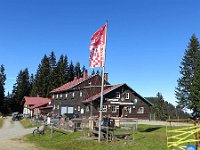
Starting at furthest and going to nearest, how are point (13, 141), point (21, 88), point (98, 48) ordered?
1. point (21, 88)
2. point (13, 141)
3. point (98, 48)

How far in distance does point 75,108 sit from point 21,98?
5073cm

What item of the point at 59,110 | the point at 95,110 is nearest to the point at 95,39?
the point at 95,110

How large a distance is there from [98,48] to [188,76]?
46.3 m

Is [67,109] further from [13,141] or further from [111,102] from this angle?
[13,141]

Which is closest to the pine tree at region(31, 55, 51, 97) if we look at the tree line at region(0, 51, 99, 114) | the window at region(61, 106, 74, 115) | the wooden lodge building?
the tree line at region(0, 51, 99, 114)

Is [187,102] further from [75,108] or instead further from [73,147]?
[73,147]

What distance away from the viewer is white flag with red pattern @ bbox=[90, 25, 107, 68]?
22.7 metres

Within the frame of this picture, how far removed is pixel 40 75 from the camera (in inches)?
4080

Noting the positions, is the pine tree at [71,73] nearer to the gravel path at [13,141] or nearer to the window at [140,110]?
the window at [140,110]

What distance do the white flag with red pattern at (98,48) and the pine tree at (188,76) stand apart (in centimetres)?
3996

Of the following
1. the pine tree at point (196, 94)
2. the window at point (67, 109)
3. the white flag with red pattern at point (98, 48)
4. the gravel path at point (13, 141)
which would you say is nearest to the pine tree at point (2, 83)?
the window at point (67, 109)

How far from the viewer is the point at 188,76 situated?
65562 millimetres

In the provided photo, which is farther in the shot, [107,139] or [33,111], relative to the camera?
[33,111]

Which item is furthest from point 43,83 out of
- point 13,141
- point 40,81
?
point 13,141
